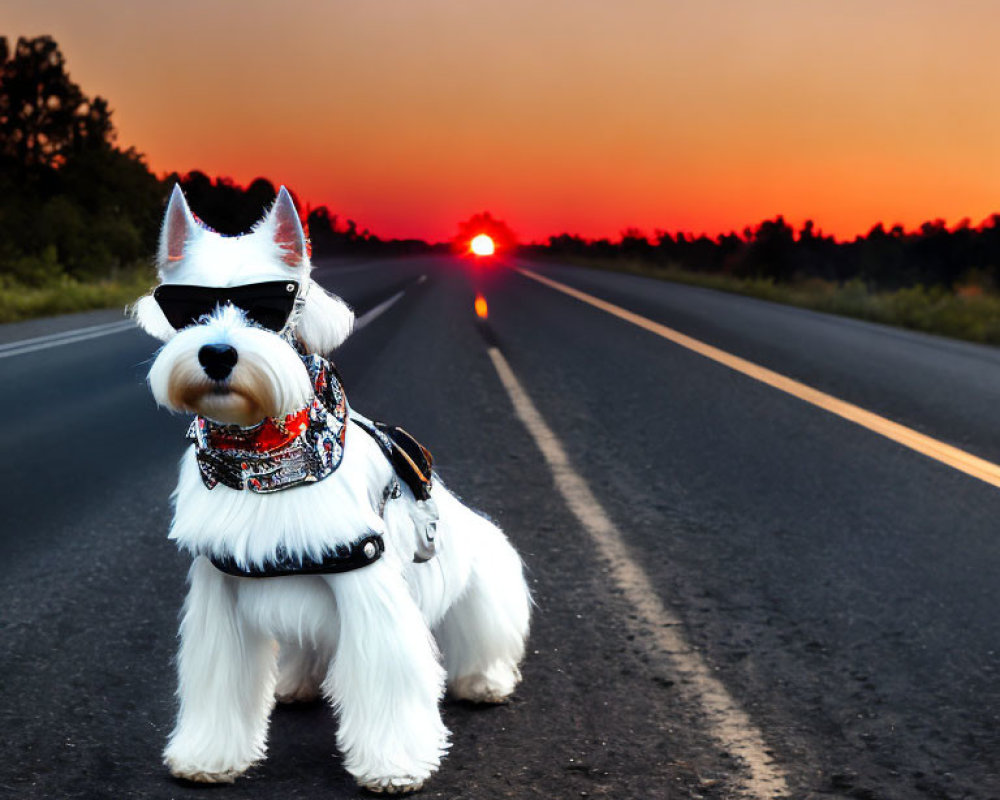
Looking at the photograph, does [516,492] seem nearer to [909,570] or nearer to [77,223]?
[909,570]

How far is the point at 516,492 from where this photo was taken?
6.68 metres

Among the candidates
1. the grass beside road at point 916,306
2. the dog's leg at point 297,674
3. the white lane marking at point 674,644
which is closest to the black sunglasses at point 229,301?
the dog's leg at point 297,674

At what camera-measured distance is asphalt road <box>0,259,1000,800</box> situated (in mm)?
3205

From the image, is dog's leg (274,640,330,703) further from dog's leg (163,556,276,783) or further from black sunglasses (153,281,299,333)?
black sunglasses (153,281,299,333)

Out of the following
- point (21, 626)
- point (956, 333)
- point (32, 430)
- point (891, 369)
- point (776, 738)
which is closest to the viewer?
point (776, 738)

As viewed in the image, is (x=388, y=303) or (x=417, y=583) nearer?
(x=417, y=583)

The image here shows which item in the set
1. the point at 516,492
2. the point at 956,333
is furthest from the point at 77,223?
the point at 516,492

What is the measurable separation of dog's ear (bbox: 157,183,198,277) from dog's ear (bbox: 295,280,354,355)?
305 millimetres

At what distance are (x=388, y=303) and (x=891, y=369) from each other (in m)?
13.0

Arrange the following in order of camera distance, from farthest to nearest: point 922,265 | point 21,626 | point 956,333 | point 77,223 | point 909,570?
point 922,265 < point 77,223 < point 956,333 < point 909,570 < point 21,626

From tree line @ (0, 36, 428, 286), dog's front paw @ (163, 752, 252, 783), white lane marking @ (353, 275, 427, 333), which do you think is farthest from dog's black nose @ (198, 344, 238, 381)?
tree line @ (0, 36, 428, 286)

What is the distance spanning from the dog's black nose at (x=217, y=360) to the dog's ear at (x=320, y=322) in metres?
0.29

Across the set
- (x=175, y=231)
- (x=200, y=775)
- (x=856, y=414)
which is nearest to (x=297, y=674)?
(x=200, y=775)

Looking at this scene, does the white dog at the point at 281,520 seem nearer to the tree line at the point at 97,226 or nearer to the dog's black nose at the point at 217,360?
the dog's black nose at the point at 217,360
